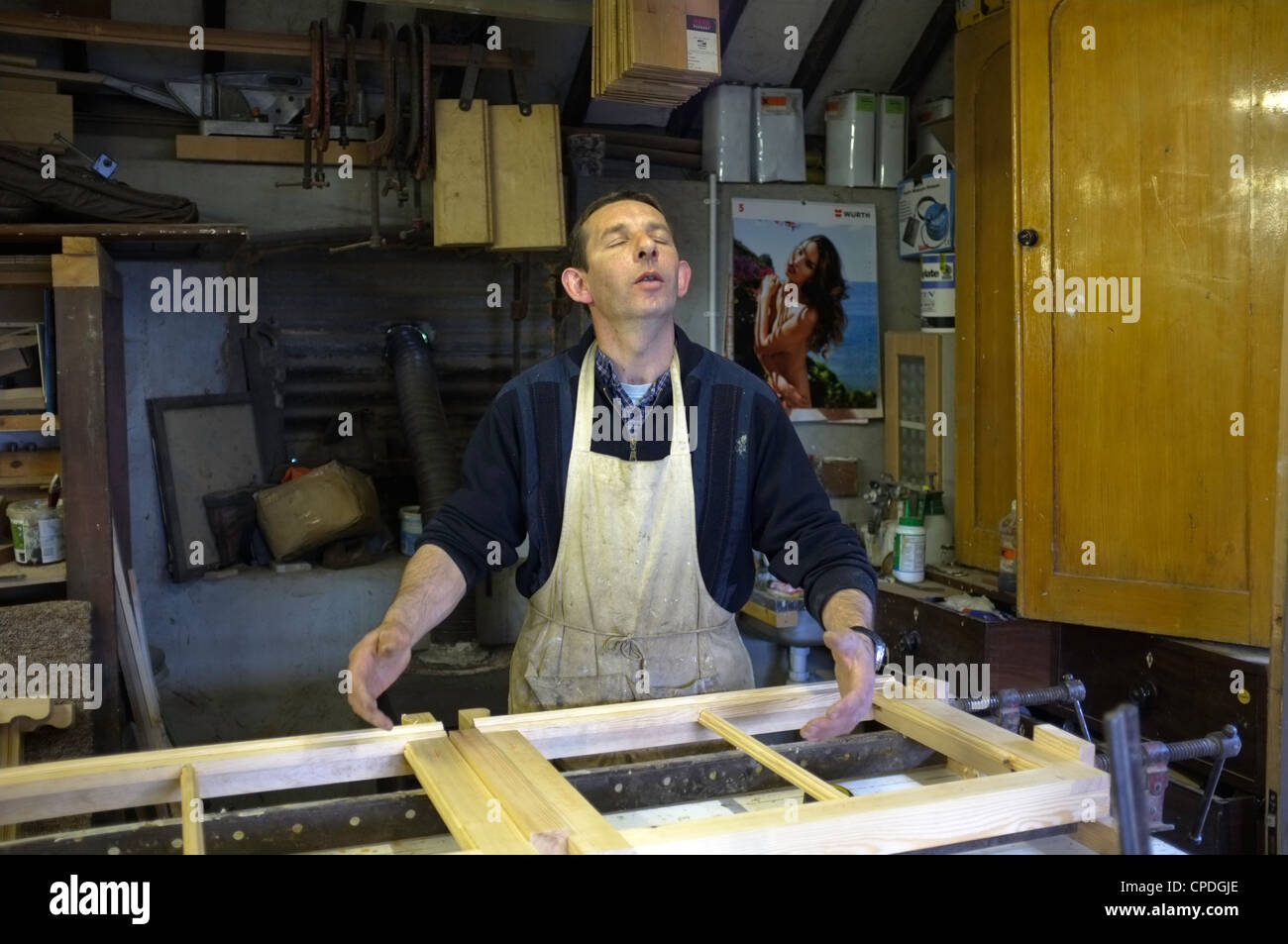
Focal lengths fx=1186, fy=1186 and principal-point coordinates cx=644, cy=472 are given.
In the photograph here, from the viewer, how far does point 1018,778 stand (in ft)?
5.33

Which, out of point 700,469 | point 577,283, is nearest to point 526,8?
point 577,283

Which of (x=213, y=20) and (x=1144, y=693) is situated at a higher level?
(x=213, y=20)

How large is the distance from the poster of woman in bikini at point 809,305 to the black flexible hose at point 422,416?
1256 millimetres

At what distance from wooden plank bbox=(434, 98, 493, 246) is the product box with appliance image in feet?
5.70

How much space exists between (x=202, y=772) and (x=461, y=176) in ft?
9.44

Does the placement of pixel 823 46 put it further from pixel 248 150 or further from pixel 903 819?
pixel 903 819

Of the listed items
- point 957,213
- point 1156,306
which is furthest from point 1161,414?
point 957,213

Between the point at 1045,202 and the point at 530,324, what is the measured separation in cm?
231

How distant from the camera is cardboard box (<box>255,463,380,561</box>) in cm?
448

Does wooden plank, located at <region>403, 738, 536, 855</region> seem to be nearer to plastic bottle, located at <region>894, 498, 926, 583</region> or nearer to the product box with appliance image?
plastic bottle, located at <region>894, 498, 926, 583</region>

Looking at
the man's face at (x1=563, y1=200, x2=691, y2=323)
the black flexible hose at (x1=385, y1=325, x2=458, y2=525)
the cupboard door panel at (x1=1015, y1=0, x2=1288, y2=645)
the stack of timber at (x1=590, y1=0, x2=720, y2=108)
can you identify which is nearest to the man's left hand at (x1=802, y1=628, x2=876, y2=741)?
the man's face at (x1=563, y1=200, x2=691, y2=323)

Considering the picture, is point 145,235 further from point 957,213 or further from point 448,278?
point 957,213

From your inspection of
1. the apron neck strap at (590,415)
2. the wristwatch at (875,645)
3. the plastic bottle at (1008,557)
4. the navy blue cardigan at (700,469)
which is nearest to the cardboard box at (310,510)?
the navy blue cardigan at (700,469)

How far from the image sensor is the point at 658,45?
10.3 ft
